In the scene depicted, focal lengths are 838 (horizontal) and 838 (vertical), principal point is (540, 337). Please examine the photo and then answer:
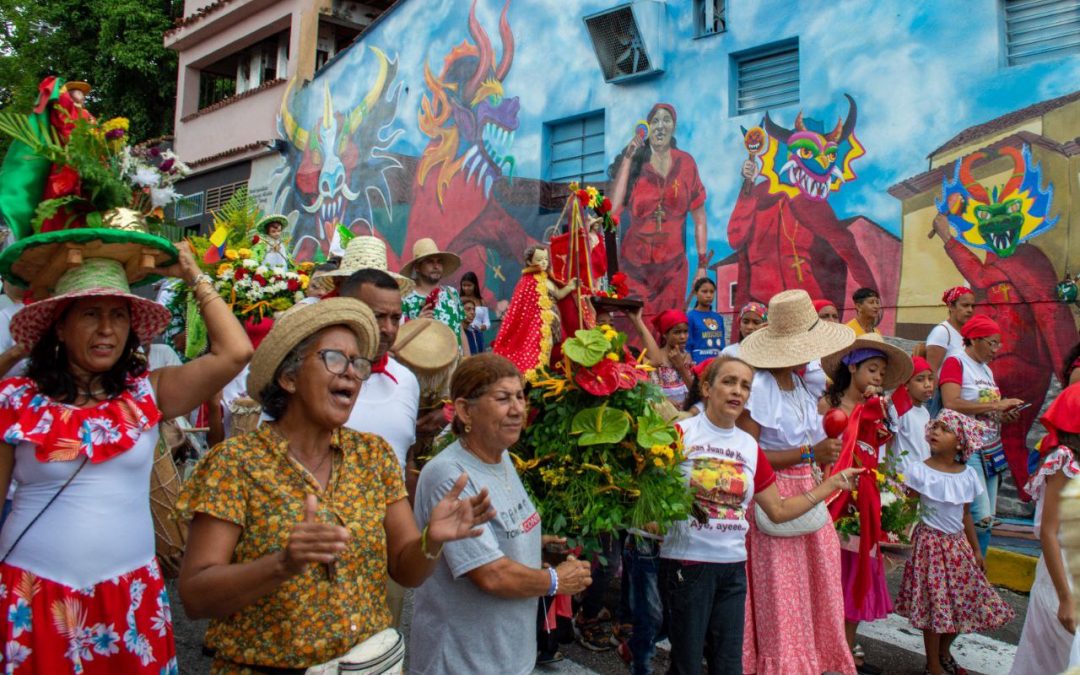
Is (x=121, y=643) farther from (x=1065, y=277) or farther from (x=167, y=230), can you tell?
(x=1065, y=277)

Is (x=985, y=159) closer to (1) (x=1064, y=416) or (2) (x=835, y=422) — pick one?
(2) (x=835, y=422)

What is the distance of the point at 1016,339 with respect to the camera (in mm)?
8477

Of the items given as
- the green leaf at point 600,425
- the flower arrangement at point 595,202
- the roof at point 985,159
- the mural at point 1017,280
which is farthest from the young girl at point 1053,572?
the roof at point 985,159

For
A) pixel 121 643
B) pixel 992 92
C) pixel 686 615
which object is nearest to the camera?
pixel 121 643

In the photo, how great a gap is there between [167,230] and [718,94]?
9.14 metres

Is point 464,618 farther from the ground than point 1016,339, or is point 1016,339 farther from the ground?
point 1016,339

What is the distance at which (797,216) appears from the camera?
10.2 meters

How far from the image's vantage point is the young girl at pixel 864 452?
5.12 meters

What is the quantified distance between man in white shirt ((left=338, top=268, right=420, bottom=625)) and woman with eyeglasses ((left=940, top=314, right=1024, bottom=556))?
16.6ft

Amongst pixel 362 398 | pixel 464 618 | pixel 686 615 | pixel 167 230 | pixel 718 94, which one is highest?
pixel 718 94

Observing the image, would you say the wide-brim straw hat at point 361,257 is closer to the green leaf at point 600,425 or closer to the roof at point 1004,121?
the green leaf at point 600,425

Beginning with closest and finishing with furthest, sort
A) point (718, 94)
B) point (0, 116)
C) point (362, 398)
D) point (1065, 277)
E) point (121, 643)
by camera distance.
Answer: point (121, 643)
point (0, 116)
point (362, 398)
point (1065, 277)
point (718, 94)

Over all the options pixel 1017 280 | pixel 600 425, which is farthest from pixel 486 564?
pixel 1017 280

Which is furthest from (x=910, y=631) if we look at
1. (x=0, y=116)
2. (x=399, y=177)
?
(x=399, y=177)
